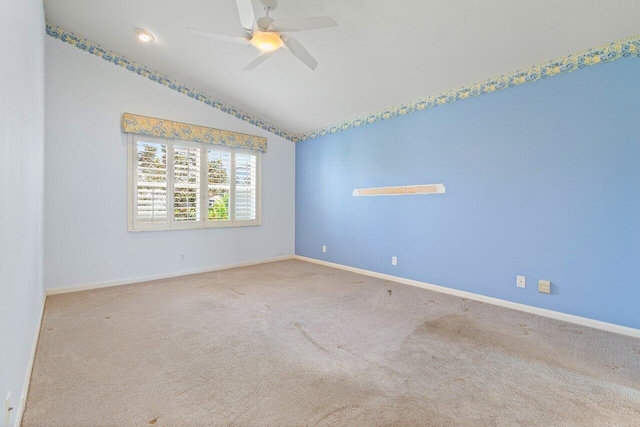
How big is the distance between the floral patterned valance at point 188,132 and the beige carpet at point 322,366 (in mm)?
2406

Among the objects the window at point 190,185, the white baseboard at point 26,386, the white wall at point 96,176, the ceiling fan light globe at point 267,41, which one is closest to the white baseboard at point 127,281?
the white wall at point 96,176

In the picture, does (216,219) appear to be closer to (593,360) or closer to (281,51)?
(281,51)

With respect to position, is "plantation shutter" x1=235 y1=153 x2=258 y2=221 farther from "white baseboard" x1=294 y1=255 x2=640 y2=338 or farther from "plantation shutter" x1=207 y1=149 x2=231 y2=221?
"white baseboard" x1=294 y1=255 x2=640 y2=338

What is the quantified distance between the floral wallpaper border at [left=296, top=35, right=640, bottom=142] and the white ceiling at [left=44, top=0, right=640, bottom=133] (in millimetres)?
71

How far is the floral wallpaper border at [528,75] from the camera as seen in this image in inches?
103

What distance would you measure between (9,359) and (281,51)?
11.4 feet

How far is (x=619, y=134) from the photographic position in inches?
104

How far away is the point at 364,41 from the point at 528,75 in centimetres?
179

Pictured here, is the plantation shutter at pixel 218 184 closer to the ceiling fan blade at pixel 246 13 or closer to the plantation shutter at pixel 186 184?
the plantation shutter at pixel 186 184

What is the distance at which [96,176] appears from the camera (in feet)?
13.1

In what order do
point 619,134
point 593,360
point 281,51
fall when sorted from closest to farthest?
1. point 593,360
2. point 619,134
3. point 281,51

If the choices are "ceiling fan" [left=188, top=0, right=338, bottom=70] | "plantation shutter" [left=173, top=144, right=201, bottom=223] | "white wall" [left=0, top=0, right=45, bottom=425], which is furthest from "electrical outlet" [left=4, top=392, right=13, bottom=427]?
"plantation shutter" [left=173, top=144, right=201, bottom=223]

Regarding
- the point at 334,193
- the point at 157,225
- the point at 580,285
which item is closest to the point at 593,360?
the point at 580,285

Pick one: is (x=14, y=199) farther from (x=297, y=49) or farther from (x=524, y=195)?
A: (x=524, y=195)
